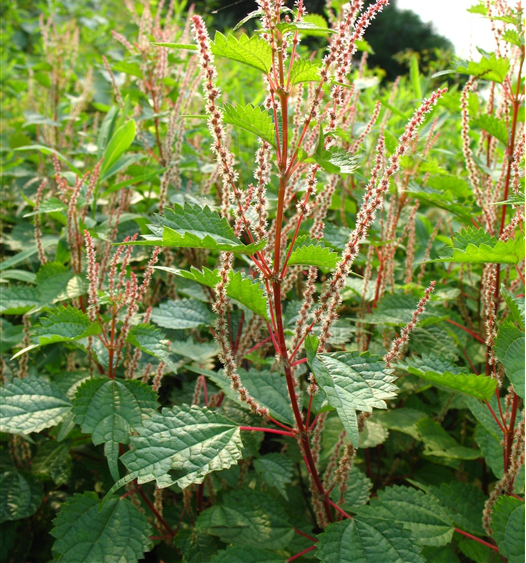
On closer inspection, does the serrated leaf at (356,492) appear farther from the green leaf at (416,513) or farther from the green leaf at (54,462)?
the green leaf at (54,462)

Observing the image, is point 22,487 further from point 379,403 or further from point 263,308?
point 379,403

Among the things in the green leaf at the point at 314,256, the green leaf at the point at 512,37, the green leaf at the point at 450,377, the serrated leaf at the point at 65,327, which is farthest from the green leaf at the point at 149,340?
the green leaf at the point at 512,37

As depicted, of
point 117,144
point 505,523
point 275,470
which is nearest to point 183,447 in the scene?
point 275,470

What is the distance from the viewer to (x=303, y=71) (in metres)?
1.24

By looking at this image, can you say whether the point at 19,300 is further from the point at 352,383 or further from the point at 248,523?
the point at 352,383

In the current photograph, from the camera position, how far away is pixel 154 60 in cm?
280

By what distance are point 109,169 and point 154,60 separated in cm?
85

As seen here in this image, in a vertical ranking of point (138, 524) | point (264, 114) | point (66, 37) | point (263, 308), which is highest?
point (66, 37)

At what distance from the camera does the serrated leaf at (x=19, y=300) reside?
6.43 feet

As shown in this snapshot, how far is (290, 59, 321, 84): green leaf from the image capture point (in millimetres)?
1221

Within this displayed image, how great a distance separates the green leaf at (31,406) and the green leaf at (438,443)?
1.25 meters

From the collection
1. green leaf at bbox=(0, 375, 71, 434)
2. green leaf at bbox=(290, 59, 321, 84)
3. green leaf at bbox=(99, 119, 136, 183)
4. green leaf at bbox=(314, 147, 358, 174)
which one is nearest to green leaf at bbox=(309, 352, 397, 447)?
green leaf at bbox=(314, 147, 358, 174)

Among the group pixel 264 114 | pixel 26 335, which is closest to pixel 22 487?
pixel 26 335

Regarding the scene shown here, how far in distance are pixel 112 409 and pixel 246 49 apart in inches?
42.4
